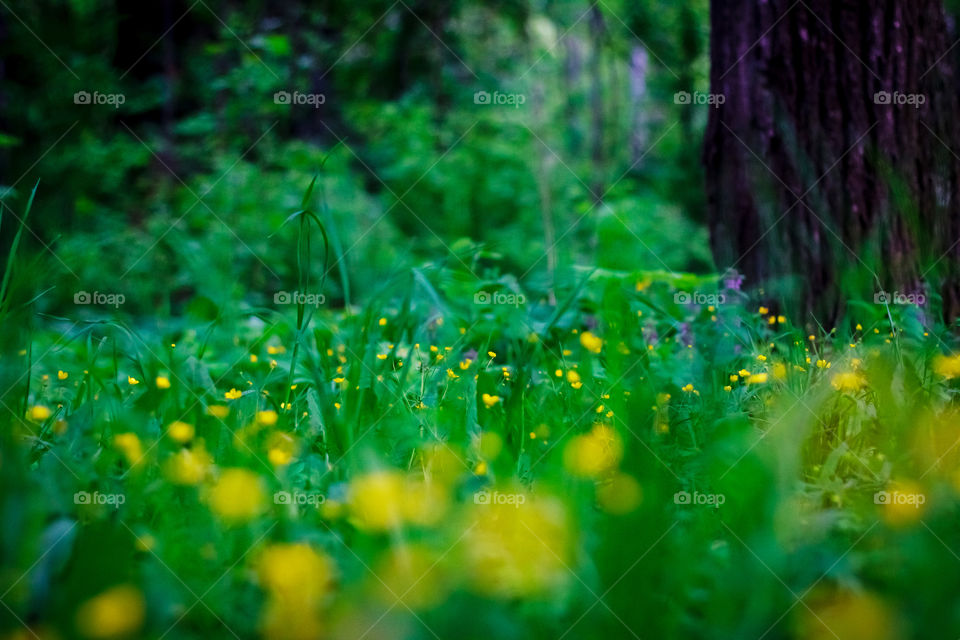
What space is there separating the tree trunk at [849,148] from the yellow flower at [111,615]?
2259 millimetres

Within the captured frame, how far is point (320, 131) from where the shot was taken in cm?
817

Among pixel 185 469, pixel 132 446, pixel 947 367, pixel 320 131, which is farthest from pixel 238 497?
pixel 320 131

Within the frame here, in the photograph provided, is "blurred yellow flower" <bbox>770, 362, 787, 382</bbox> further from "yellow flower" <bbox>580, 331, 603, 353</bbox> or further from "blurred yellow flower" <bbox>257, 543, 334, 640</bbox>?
"blurred yellow flower" <bbox>257, 543, 334, 640</bbox>

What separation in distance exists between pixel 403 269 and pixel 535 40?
7.66m

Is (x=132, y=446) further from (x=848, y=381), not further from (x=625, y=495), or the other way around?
(x=848, y=381)

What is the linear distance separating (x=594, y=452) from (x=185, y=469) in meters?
Answer: 0.68

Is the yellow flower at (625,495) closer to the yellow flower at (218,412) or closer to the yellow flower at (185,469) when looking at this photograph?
the yellow flower at (185,469)

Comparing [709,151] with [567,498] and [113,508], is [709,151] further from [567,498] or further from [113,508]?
[113,508]

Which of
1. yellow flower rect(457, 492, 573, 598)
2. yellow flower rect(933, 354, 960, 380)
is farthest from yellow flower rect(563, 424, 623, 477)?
yellow flower rect(933, 354, 960, 380)

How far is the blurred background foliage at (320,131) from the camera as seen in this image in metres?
6.13

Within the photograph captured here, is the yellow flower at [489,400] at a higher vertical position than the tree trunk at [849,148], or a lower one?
lower

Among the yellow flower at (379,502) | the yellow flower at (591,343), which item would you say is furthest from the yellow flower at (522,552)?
the yellow flower at (591,343)

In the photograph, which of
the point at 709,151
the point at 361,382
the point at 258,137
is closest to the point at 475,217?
the point at 258,137

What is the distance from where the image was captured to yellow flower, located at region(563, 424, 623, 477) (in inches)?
52.0
